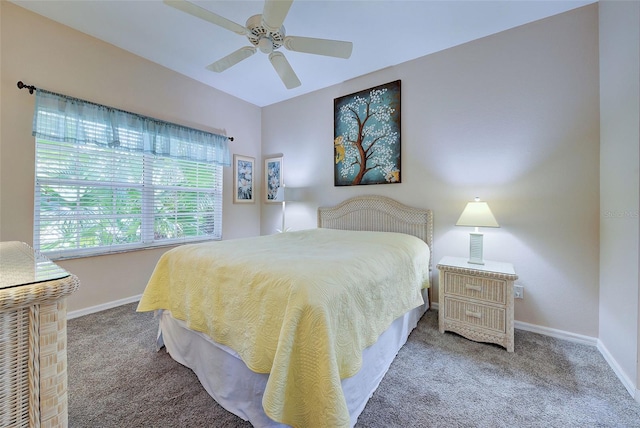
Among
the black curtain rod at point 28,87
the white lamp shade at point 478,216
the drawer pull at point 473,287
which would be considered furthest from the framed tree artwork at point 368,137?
the black curtain rod at point 28,87

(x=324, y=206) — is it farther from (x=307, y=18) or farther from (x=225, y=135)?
(x=307, y=18)

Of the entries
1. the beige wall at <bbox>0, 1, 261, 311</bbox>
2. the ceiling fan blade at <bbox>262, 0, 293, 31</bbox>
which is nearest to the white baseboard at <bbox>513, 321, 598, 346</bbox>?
the ceiling fan blade at <bbox>262, 0, 293, 31</bbox>

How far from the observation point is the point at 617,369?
1658 millimetres

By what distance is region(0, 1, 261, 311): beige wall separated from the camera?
2.15m

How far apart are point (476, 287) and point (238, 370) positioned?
1859 millimetres

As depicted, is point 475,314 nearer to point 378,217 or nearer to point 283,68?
point 378,217

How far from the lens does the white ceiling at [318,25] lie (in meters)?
2.11

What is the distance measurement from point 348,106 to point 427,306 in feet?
8.52

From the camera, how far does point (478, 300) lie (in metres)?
2.04

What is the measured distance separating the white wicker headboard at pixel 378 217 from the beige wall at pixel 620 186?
4.16ft

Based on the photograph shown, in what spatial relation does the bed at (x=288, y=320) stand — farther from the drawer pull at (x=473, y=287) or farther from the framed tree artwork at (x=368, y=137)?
the framed tree artwork at (x=368, y=137)

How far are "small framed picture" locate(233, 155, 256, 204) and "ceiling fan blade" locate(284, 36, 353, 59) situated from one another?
2.31 meters

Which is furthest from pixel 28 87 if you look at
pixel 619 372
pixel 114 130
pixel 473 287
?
pixel 619 372

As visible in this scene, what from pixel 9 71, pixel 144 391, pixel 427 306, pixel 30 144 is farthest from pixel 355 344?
pixel 9 71
